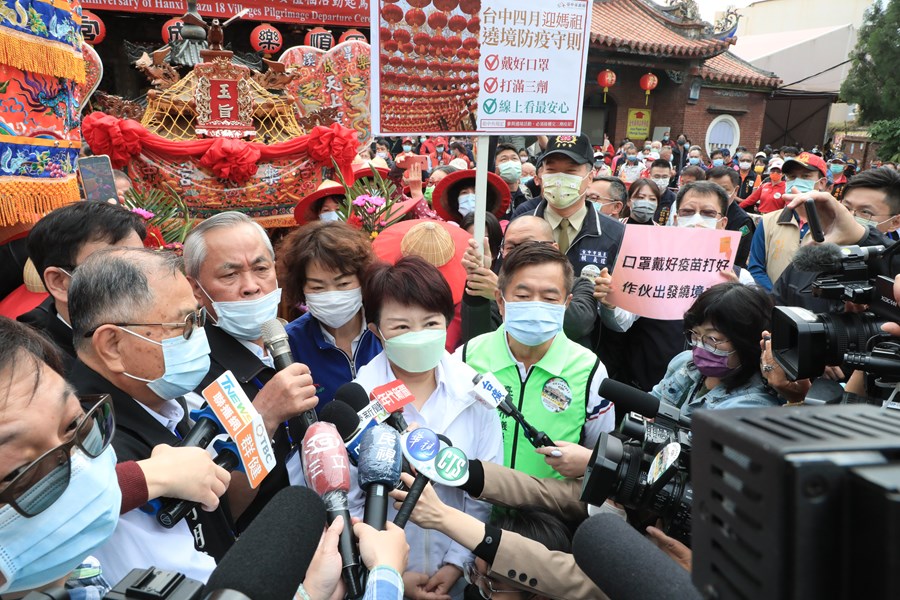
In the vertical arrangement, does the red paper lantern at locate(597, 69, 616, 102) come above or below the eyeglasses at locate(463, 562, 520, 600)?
above

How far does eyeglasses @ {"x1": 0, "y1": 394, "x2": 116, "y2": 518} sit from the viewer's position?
3.03 feet

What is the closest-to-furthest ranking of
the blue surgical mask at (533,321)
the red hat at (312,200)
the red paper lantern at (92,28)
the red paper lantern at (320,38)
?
1. the blue surgical mask at (533,321)
2. the red hat at (312,200)
3. the red paper lantern at (92,28)
4. the red paper lantern at (320,38)

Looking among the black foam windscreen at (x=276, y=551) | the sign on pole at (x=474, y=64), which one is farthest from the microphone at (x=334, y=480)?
the sign on pole at (x=474, y=64)

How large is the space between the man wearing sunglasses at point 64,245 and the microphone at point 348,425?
1.18 m

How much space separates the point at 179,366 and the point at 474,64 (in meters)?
1.96

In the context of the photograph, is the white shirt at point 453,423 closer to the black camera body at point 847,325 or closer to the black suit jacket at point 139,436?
the black suit jacket at point 139,436

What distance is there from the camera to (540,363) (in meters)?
2.13

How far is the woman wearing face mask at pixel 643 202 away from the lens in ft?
15.6

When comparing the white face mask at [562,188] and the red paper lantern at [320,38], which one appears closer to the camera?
the white face mask at [562,188]

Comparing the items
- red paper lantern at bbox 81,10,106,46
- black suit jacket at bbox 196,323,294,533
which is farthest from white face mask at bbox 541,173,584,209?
red paper lantern at bbox 81,10,106,46

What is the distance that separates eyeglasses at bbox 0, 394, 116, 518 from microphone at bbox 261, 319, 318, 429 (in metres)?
0.59

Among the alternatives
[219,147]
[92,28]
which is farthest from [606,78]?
[219,147]

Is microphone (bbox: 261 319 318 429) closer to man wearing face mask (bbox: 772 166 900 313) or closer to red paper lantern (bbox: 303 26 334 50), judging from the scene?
man wearing face mask (bbox: 772 166 900 313)

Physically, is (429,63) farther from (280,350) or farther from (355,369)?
(280,350)
